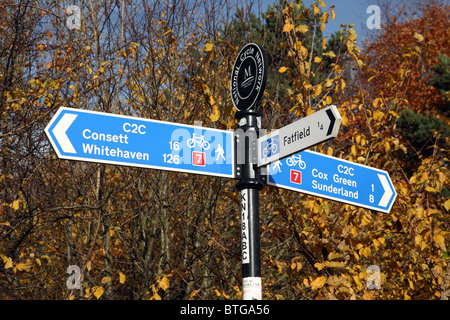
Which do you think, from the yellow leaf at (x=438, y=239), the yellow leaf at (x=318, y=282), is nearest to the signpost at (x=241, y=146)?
the yellow leaf at (x=318, y=282)

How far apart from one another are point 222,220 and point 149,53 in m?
2.81

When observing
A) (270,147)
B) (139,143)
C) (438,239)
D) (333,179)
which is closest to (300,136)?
(270,147)

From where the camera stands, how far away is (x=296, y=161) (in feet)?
10.5

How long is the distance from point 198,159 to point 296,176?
0.64 m

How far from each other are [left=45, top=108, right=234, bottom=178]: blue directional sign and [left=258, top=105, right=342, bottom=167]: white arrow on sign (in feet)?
0.70

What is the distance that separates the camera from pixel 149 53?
320 inches

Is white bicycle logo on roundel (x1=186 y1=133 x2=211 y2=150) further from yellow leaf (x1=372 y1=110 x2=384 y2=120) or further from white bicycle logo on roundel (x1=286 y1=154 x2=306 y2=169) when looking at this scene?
yellow leaf (x1=372 y1=110 x2=384 y2=120)

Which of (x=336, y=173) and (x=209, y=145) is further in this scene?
(x=336, y=173)

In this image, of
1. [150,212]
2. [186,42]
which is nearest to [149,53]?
[186,42]

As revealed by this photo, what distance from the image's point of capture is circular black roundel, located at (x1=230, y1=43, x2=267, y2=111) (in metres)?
2.94

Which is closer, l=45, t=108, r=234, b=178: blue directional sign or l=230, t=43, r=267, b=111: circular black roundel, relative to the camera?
l=45, t=108, r=234, b=178: blue directional sign

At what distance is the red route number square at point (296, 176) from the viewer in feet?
10.3

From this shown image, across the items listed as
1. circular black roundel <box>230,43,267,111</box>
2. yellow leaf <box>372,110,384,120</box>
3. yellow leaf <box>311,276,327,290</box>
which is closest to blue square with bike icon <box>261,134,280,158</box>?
circular black roundel <box>230,43,267,111</box>
